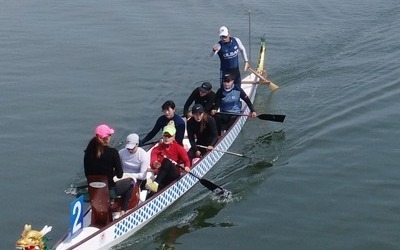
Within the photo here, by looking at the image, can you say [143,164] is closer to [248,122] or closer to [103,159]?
[103,159]

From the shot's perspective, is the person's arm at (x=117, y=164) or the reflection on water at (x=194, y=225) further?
the reflection on water at (x=194, y=225)

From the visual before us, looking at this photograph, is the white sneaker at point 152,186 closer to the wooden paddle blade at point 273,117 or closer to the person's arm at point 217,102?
the person's arm at point 217,102

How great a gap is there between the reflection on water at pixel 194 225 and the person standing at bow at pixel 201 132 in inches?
51.6

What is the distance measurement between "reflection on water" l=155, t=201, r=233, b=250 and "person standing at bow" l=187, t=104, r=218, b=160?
131 cm

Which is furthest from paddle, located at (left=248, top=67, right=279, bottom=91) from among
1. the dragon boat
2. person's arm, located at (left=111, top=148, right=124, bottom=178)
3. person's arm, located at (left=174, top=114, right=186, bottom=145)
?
person's arm, located at (left=111, top=148, right=124, bottom=178)

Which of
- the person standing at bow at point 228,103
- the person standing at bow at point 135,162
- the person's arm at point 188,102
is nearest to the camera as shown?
the person standing at bow at point 135,162

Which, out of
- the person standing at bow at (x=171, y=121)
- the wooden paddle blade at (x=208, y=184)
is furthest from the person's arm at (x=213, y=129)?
the wooden paddle blade at (x=208, y=184)

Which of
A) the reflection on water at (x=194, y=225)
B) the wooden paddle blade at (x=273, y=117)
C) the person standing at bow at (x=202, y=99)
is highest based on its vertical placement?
the person standing at bow at (x=202, y=99)

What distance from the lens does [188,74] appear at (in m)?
21.8

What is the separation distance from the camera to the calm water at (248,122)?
13344 mm

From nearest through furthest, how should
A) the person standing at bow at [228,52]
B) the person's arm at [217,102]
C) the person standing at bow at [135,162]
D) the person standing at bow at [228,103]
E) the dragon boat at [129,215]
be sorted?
the dragon boat at [129,215] → the person standing at bow at [135,162] → the person's arm at [217,102] → the person standing at bow at [228,103] → the person standing at bow at [228,52]

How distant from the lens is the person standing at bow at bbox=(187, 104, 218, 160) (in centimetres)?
1483

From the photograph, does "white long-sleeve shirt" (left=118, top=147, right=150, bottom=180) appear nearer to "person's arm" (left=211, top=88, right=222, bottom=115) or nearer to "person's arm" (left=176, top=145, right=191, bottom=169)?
"person's arm" (left=176, top=145, right=191, bottom=169)

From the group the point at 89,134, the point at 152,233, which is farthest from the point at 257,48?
the point at 152,233
